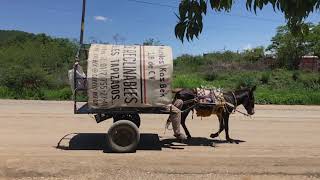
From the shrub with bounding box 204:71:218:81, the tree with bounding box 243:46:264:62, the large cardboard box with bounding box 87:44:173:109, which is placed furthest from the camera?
the tree with bounding box 243:46:264:62

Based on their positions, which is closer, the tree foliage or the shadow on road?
the shadow on road

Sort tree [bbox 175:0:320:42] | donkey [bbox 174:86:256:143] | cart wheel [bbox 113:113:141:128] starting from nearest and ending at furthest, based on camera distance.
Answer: tree [bbox 175:0:320:42] → cart wheel [bbox 113:113:141:128] → donkey [bbox 174:86:256:143]

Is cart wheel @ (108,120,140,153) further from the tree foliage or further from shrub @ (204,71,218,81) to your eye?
the tree foliage

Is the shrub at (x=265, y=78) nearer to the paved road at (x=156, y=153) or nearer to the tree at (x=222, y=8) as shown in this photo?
the paved road at (x=156, y=153)

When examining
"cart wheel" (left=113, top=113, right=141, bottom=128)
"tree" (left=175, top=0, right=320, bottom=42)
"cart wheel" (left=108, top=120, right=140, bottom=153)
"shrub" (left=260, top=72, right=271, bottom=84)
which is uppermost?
"shrub" (left=260, top=72, right=271, bottom=84)

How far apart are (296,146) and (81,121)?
24.9 ft

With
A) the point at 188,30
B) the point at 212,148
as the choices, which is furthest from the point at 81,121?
the point at 188,30

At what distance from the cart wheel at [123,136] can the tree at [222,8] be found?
8.71m

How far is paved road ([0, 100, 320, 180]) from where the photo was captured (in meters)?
10.1

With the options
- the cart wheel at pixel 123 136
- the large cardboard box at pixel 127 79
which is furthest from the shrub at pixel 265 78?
the cart wheel at pixel 123 136

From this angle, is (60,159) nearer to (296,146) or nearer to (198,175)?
(198,175)

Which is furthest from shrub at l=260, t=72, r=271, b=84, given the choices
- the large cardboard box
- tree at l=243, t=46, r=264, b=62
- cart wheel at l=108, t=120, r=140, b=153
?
cart wheel at l=108, t=120, r=140, b=153

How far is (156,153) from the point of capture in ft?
40.5

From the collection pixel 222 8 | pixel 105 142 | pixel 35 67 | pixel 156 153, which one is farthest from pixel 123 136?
pixel 35 67
